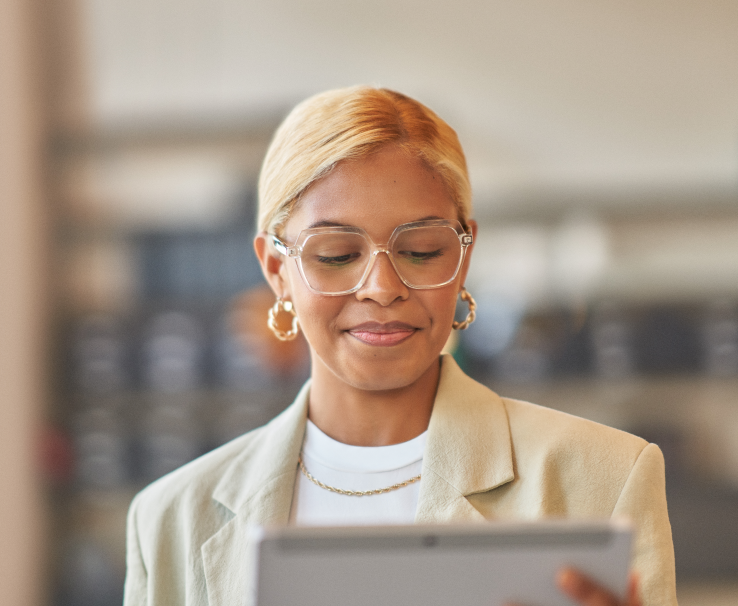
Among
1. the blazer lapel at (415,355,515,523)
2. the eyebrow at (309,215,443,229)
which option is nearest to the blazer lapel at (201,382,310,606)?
the blazer lapel at (415,355,515,523)

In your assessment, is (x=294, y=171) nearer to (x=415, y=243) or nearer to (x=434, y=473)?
(x=415, y=243)

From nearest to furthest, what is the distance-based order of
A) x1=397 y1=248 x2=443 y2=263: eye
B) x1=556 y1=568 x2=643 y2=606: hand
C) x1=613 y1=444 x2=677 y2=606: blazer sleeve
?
x1=556 y1=568 x2=643 y2=606: hand
x1=613 y1=444 x2=677 y2=606: blazer sleeve
x1=397 y1=248 x2=443 y2=263: eye

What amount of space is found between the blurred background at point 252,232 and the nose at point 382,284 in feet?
7.05

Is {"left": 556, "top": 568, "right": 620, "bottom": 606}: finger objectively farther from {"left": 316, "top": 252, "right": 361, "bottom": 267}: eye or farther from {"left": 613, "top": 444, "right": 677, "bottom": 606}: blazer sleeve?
{"left": 316, "top": 252, "right": 361, "bottom": 267}: eye

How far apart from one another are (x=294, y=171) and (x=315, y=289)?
0.58 ft

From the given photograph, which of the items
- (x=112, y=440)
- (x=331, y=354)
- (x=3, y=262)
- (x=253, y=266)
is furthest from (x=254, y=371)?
(x=331, y=354)

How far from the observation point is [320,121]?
1.16m

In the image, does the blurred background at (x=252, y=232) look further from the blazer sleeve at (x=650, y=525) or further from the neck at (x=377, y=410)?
the blazer sleeve at (x=650, y=525)

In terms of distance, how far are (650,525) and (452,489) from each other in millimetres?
269

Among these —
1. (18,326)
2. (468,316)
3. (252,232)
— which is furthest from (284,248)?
(18,326)

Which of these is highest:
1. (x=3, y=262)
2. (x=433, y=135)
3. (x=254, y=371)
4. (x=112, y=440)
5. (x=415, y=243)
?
(x=433, y=135)

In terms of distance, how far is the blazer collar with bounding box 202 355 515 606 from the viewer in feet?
3.74

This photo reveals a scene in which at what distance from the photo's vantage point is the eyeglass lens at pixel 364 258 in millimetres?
1122

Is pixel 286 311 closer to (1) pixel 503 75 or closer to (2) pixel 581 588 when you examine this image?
(2) pixel 581 588
